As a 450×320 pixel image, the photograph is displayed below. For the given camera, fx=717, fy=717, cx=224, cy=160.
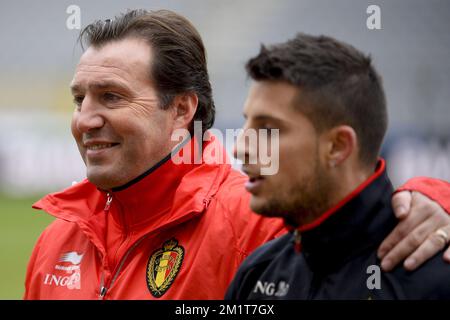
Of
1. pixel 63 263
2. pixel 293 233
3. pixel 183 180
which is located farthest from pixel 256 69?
pixel 63 263

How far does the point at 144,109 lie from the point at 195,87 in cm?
28

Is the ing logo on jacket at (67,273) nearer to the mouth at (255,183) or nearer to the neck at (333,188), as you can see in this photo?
the mouth at (255,183)

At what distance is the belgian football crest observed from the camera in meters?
2.30

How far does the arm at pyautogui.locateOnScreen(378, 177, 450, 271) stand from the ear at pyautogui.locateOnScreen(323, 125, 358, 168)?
17cm

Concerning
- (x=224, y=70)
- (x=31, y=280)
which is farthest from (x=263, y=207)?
(x=224, y=70)

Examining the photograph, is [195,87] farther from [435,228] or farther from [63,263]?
[435,228]

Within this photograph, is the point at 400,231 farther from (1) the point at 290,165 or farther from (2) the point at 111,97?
(2) the point at 111,97

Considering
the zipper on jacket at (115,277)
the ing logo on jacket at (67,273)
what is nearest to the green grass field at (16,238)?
the ing logo on jacket at (67,273)

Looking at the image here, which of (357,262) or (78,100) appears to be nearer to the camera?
(357,262)

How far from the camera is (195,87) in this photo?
277cm

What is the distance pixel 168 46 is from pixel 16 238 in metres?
10.2

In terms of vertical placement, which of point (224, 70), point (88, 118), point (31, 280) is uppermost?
point (88, 118)

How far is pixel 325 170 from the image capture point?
1.76m

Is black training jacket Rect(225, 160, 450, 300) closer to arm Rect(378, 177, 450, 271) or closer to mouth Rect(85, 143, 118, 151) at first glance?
arm Rect(378, 177, 450, 271)
